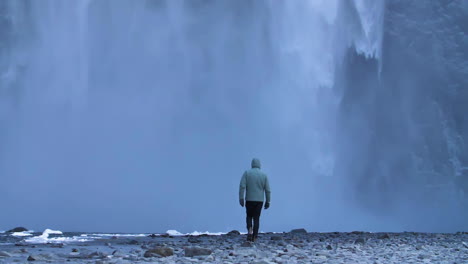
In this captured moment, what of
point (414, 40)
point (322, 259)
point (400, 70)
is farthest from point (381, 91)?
point (322, 259)

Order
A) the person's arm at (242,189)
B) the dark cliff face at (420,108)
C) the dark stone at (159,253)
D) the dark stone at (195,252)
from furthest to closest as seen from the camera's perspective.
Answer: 1. the dark cliff face at (420,108)
2. the person's arm at (242,189)
3. the dark stone at (195,252)
4. the dark stone at (159,253)

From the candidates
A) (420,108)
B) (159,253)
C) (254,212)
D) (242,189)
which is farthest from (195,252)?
(420,108)

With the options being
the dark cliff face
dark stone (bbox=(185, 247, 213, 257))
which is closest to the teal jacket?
dark stone (bbox=(185, 247, 213, 257))

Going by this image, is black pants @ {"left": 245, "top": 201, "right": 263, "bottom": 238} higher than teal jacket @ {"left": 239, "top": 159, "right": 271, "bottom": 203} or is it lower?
lower

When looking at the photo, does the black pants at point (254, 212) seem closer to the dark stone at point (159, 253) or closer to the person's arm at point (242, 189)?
the person's arm at point (242, 189)

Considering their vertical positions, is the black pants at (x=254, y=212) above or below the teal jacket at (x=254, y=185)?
below

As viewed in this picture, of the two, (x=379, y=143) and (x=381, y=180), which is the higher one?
(x=379, y=143)

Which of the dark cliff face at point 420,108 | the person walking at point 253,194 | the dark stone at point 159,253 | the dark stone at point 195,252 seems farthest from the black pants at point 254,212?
the dark cliff face at point 420,108

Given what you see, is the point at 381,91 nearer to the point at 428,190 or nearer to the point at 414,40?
the point at 414,40

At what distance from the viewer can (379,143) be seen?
214 feet

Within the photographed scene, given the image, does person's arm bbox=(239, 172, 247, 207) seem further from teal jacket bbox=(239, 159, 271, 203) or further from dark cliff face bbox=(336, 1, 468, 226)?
dark cliff face bbox=(336, 1, 468, 226)

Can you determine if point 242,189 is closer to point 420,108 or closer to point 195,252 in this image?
point 195,252

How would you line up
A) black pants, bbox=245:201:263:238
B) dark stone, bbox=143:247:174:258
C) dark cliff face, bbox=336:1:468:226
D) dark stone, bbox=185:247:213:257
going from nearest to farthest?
dark stone, bbox=143:247:174:258 < dark stone, bbox=185:247:213:257 < black pants, bbox=245:201:263:238 < dark cliff face, bbox=336:1:468:226

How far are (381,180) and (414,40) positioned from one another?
19.0 metres
